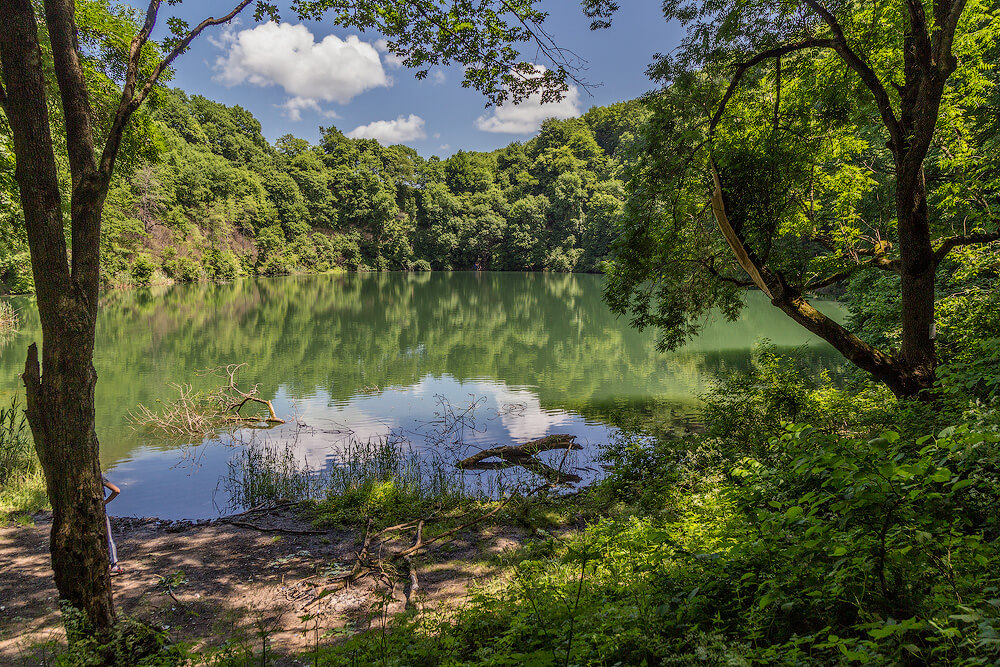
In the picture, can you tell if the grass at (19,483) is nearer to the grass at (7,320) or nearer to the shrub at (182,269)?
the grass at (7,320)

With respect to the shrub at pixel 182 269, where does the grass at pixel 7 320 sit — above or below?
below

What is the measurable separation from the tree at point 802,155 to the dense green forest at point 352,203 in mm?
46793

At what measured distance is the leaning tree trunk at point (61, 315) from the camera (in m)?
3.08

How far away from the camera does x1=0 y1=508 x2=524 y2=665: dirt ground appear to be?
12.4 ft

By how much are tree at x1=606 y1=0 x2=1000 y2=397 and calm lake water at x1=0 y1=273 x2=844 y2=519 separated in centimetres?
427

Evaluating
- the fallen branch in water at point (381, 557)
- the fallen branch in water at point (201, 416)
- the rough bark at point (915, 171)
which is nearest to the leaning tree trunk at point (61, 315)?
the fallen branch in water at point (381, 557)

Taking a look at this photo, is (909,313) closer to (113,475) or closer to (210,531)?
(210,531)

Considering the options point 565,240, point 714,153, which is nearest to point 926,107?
point 714,153

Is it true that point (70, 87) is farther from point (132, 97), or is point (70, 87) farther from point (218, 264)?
point (218, 264)

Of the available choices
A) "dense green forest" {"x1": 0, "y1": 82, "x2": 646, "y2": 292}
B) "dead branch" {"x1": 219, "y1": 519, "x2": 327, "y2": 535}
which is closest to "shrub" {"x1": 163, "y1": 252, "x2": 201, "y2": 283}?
"dense green forest" {"x1": 0, "y1": 82, "x2": 646, "y2": 292}

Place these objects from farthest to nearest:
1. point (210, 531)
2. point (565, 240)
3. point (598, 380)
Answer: point (565, 240)
point (598, 380)
point (210, 531)

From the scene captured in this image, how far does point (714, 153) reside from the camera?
20.8 ft

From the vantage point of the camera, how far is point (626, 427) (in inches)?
337

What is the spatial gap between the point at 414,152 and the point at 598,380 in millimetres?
81535
